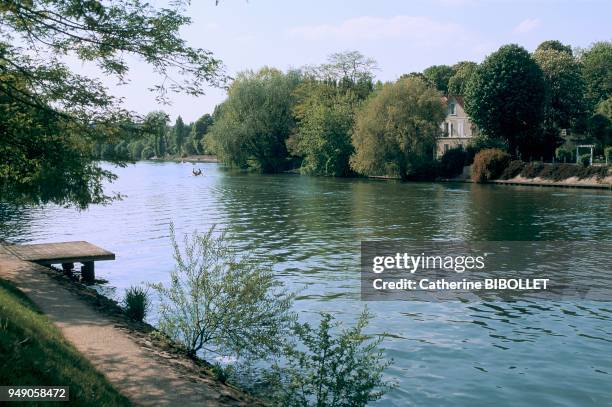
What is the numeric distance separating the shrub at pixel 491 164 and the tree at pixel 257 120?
113ft

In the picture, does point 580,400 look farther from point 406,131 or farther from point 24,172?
point 406,131

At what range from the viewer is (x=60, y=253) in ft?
68.4

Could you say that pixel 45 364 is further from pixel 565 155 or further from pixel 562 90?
pixel 562 90

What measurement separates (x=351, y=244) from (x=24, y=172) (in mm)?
17064

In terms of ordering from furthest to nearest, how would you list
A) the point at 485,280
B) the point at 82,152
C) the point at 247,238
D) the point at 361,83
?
the point at 361,83
the point at 247,238
the point at 485,280
the point at 82,152

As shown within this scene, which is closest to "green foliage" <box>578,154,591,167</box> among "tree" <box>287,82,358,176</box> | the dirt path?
"tree" <box>287,82,358,176</box>

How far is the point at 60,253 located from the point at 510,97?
6455 cm

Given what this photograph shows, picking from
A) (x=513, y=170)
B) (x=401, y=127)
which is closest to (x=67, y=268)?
(x=513, y=170)

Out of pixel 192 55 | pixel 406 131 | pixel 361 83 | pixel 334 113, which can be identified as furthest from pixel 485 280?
pixel 361 83

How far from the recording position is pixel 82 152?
49.2 feet

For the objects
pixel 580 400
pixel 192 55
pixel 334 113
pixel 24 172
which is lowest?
pixel 580 400

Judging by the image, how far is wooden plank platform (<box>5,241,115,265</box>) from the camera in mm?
20203

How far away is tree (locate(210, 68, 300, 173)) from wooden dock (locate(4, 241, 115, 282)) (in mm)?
75195

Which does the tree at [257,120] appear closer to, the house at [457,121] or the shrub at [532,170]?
the house at [457,121]
